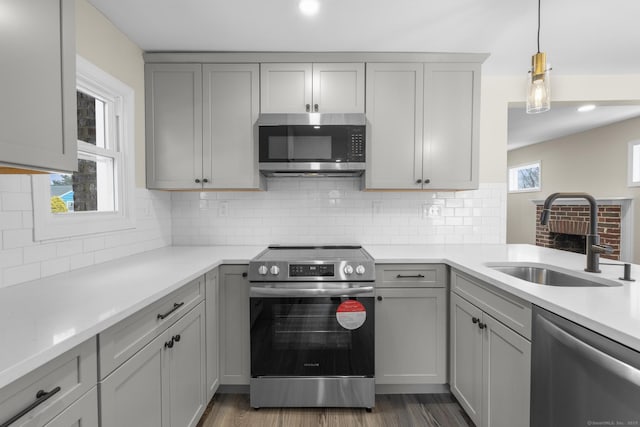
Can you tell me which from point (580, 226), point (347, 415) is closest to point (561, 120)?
point (580, 226)

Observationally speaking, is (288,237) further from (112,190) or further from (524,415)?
(524,415)

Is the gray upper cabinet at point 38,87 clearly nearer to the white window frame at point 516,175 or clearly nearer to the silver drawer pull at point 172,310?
the silver drawer pull at point 172,310

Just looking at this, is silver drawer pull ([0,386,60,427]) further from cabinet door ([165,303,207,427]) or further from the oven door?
the oven door

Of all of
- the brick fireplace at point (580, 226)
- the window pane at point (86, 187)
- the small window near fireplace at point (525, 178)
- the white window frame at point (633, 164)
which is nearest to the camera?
the window pane at point (86, 187)

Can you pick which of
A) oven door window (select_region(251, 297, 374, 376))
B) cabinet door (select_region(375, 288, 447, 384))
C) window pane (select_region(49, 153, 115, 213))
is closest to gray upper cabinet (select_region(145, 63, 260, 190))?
window pane (select_region(49, 153, 115, 213))

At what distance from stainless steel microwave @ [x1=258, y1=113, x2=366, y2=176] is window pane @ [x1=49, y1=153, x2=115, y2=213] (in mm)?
1092

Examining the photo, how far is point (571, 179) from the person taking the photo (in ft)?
17.0

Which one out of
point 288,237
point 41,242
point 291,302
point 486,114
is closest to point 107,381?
A: point 41,242

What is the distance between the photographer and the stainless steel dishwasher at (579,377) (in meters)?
0.87

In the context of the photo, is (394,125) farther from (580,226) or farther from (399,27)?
(580,226)

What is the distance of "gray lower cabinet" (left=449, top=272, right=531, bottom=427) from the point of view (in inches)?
52.6

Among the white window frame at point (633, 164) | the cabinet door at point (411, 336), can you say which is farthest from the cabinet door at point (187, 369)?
the white window frame at point (633, 164)

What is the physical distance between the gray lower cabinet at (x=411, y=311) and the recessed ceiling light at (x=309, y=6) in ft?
5.49

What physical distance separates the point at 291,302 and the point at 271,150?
3.62ft
